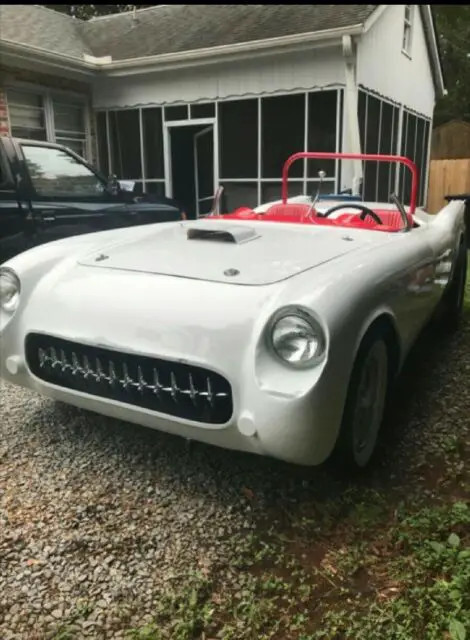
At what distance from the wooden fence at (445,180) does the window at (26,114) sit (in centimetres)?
955

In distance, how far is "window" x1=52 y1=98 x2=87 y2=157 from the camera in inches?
410

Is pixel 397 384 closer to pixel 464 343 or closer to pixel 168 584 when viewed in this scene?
pixel 464 343

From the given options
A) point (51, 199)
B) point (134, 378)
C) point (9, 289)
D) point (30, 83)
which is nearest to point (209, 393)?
point (134, 378)

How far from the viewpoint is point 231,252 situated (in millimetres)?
2609

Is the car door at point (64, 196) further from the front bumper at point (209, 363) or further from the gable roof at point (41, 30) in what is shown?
the gable roof at point (41, 30)

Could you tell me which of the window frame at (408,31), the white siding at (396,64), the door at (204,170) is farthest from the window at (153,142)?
the window frame at (408,31)

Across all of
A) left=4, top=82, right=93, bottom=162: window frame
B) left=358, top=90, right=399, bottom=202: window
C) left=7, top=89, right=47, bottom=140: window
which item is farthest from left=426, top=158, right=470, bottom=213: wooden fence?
left=7, top=89, right=47, bottom=140: window

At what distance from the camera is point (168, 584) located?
1.86m

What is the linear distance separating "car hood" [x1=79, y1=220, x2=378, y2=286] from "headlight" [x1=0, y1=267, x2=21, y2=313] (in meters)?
0.31

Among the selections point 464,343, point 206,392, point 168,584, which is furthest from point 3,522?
point 464,343

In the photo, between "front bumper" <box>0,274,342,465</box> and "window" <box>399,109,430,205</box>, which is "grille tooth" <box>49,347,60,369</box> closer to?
"front bumper" <box>0,274,342,465</box>

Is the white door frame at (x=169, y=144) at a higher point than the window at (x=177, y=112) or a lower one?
lower

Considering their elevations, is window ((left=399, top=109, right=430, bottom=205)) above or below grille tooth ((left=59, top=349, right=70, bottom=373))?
above

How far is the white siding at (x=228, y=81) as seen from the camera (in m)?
8.88
